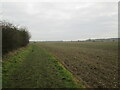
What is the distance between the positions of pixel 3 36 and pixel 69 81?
15501 millimetres

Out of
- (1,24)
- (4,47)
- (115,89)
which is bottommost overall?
(115,89)

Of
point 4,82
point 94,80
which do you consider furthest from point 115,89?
point 4,82

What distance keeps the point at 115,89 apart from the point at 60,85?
2894 millimetres

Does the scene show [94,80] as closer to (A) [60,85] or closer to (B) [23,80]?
(A) [60,85]

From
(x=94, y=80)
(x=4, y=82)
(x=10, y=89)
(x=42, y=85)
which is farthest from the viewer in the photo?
(x=94, y=80)

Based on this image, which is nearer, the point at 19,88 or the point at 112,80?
the point at 19,88

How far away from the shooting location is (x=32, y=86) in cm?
974

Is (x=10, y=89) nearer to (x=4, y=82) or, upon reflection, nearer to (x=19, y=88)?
(x=19, y=88)

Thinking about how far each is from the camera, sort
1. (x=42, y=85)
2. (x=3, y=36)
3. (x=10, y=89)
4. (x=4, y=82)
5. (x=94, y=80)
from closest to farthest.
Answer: (x=10, y=89), (x=42, y=85), (x=4, y=82), (x=94, y=80), (x=3, y=36)

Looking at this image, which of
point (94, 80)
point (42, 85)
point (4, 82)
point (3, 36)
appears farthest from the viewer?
point (3, 36)

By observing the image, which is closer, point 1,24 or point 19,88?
point 19,88

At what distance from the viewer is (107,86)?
1055 cm

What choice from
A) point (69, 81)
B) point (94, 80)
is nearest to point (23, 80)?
point (69, 81)

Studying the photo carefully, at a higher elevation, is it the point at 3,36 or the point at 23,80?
the point at 3,36
